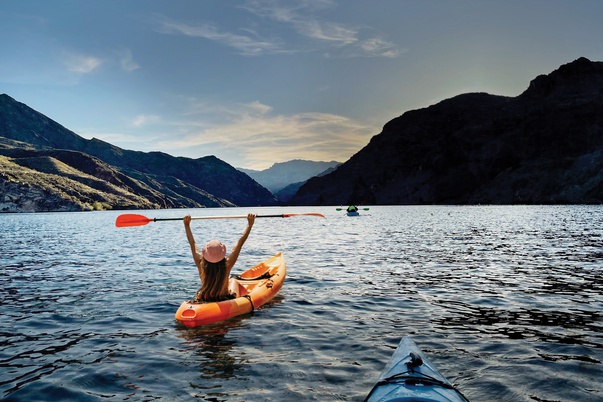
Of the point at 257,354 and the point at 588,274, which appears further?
the point at 588,274

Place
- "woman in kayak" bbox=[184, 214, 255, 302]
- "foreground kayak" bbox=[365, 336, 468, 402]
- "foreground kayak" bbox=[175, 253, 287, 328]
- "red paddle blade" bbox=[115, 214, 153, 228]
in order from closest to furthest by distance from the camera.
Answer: "foreground kayak" bbox=[365, 336, 468, 402]
"woman in kayak" bbox=[184, 214, 255, 302]
"foreground kayak" bbox=[175, 253, 287, 328]
"red paddle blade" bbox=[115, 214, 153, 228]

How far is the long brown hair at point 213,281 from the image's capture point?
9.80m

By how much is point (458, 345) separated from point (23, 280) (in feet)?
55.0

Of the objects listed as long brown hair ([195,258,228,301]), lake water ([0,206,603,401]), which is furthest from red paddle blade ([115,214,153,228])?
long brown hair ([195,258,228,301])

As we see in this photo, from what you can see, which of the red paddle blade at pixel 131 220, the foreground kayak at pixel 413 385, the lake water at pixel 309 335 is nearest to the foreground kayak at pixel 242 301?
the lake water at pixel 309 335

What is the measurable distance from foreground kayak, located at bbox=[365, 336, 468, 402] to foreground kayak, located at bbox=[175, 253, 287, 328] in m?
5.31

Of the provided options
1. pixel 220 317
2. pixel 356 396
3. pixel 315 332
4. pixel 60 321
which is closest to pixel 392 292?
pixel 315 332

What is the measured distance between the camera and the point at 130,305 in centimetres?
1225

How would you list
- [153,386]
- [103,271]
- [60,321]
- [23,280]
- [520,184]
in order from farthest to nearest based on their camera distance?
[520,184] < [103,271] < [23,280] < [60,321] < [153,386]

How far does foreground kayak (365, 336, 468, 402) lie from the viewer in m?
4.38

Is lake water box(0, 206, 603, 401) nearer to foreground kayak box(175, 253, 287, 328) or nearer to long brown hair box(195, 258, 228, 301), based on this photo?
foreground kayak box(175, 253, 287, 328)

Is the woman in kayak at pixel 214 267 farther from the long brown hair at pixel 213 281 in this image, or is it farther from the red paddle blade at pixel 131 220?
the red paddle blade at pixel 131 220

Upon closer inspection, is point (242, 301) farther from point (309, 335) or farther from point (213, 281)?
point (309, 335)

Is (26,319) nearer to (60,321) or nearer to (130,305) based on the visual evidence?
(60,321)
